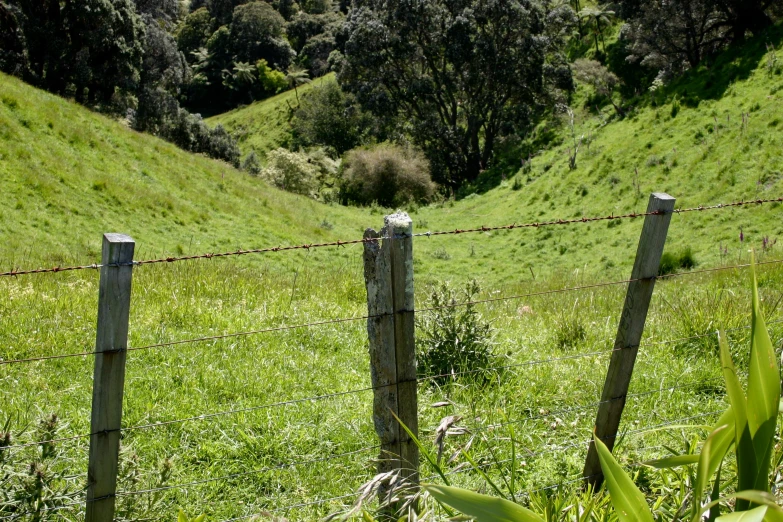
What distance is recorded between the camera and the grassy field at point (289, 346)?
12.4 ft

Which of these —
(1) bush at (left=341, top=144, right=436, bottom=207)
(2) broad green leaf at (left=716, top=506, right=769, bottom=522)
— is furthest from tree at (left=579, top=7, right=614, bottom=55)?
(2) broad green leaf at (left=716, top=506, right=769, bottom=522)

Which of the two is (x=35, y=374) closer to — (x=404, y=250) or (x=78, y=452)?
(x=78, y=452)

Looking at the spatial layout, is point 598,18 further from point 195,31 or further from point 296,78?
point 195,31

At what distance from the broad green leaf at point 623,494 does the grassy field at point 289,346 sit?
728 millimetres

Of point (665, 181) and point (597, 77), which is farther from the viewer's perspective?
point (597, 77)

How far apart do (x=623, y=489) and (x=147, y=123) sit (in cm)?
3676

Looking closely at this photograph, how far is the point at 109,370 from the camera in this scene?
2.54 metres

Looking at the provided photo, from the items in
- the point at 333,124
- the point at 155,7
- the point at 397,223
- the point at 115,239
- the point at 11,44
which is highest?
the point at 155,7

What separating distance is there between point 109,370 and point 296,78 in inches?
2178

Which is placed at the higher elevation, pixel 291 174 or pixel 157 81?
pixel 157 81

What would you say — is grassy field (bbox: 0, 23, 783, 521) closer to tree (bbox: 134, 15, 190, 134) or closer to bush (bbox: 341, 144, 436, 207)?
bush (bbox: 341, 144, 436, 207)

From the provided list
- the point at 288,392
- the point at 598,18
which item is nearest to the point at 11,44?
the point at 598,18

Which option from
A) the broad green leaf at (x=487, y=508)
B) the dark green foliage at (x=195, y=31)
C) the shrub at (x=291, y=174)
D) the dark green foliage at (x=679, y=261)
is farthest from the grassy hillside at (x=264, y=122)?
the broad green leaf at (x=487, y=508)

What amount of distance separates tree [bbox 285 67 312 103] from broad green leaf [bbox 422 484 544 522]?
174 feet
